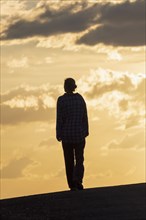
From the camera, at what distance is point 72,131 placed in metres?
15.6

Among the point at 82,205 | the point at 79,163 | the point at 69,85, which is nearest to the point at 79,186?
the point at 79,163

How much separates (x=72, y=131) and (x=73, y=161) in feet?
2.01

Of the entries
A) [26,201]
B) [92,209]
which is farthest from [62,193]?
[92,209]

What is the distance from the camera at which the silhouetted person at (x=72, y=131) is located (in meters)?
15.5

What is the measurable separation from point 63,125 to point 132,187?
1.90 metres

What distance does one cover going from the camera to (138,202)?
43.8 ft

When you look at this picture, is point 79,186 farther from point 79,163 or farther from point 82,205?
point 82,205

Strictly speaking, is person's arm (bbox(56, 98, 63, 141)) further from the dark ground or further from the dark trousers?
the dark ground

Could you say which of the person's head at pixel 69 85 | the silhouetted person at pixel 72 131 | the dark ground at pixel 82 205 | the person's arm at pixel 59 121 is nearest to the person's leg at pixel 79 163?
the silhouetted person at pixel 72 131

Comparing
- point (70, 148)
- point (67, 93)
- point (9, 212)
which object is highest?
point (67, 93)

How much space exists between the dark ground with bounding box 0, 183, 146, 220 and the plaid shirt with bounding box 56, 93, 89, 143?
1.23 meters

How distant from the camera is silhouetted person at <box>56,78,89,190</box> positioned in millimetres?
15523

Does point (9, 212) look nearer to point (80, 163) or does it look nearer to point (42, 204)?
point (42, 204)

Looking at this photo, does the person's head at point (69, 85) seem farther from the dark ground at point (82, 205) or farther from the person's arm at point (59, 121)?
the dark ground at point (82, 205)
